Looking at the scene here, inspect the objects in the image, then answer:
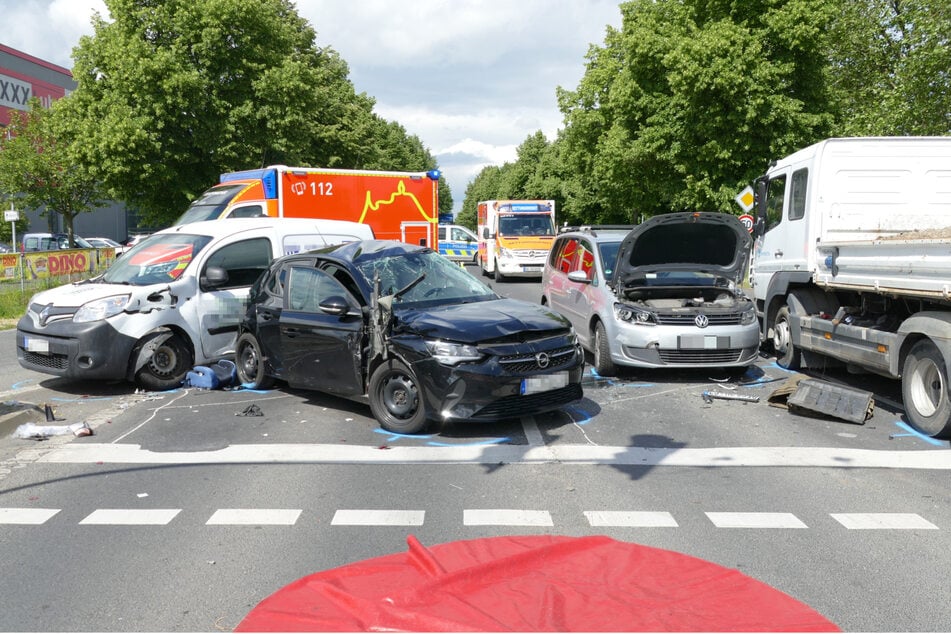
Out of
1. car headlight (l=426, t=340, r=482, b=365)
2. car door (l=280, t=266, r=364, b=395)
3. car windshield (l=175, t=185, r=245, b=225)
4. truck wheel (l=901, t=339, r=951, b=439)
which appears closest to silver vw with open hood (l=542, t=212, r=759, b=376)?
truck wheel (l=901, t=339, r=951, b=439)

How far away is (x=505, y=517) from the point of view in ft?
16.1

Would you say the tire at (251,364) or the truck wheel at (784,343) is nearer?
the tire at (251,364)

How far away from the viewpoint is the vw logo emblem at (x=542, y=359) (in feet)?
23.0

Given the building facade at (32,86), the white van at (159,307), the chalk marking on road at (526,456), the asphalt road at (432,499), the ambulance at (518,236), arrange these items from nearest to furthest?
the asphalt road at (432,499)
the chalk marking on road at (526,456)
the white van at (159,307)
the ambulance at (518,236)
the building facade at (32,86)

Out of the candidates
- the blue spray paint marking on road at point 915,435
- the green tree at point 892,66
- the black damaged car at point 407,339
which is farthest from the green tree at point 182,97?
the blue spray paint marking on road at point 915,435

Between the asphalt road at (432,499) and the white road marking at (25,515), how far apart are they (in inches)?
0.8

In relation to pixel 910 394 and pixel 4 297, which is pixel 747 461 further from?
pixel 4 297

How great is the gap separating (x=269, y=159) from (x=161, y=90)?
18.6ft

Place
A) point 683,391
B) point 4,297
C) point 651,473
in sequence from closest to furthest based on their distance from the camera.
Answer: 1. point 651,473
2. point 683,391
3. point 4,297

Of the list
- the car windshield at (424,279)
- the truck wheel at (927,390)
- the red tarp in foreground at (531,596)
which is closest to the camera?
the red tarp in foreground at (531,596)

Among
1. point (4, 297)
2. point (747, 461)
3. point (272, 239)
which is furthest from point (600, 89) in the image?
point (747, 461)

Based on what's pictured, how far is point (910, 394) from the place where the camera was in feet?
23.6

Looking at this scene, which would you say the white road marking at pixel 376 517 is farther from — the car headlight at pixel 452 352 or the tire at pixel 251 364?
the tire at pixel 251 364

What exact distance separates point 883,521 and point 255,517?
381 cm
